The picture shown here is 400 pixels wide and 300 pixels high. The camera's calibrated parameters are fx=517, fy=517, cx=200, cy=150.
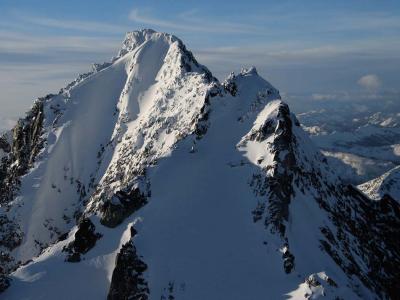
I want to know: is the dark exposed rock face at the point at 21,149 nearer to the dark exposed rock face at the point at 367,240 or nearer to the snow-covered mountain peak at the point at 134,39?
the snow-covered mountain peak at the point at 134,39

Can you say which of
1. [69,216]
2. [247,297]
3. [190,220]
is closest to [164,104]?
[69,216]

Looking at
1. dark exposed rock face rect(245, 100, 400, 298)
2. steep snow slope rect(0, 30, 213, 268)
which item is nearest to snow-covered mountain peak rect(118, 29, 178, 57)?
steep snow slope rect(0, 30, 213, 268)

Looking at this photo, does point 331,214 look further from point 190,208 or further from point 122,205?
point 122,205

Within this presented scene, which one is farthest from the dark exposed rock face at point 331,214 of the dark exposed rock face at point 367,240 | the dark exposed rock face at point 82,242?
the dark exposed rock face at point 82,242

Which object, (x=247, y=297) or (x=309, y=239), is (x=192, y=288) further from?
(x=309, y=239)

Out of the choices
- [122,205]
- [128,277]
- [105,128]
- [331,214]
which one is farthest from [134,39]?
[128,277]

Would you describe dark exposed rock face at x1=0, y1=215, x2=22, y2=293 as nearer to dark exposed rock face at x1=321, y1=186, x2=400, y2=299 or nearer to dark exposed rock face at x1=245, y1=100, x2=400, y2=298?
dark exposed rock face at x1=245, y1=100, x2=400, y2=298
